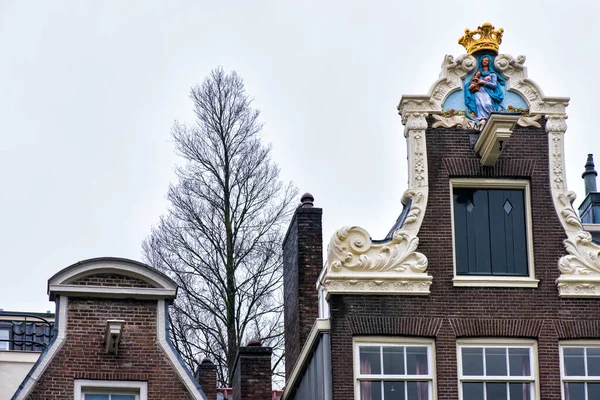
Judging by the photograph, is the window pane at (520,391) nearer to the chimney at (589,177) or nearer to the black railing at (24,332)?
the black railing at (24,332)

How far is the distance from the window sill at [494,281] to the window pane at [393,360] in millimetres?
1626

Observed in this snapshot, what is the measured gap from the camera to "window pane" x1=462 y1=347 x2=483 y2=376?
30.2 m

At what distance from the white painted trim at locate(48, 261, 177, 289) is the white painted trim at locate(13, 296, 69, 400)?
0.39 meters

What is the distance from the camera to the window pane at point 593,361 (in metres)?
30.4

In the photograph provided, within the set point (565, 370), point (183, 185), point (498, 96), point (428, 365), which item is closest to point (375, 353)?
point (428, 365)

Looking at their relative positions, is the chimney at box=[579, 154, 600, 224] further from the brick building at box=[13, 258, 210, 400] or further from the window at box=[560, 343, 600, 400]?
the brick building at box=[13, 258, 210, 400]

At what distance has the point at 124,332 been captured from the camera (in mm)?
29938

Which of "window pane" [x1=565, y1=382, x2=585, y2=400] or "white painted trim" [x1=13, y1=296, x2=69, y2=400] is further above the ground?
"white painted trim" [x1=13, y1=296, x2=69, y2=400]

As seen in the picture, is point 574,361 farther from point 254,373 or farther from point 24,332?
point 24,332

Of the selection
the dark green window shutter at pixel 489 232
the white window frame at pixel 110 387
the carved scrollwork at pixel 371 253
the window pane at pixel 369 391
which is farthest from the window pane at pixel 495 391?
the white window frame at pixel 110 387

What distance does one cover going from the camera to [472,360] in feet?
99.5

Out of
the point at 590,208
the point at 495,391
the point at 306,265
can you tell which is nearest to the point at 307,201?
the point at 306,265

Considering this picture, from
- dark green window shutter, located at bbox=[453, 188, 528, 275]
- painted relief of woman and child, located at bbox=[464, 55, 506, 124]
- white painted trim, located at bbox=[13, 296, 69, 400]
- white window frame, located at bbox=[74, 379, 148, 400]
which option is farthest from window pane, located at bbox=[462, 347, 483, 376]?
white painted trim, located at bbox=[13, 296, 69, 400]

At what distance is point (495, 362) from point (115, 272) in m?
6.80
